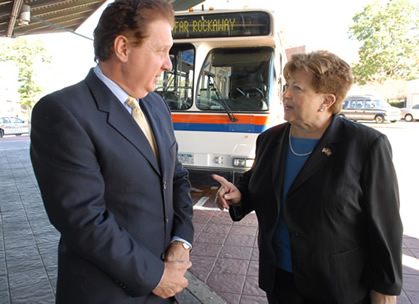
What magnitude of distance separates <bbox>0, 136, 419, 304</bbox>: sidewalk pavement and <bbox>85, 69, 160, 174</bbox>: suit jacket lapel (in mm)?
2164

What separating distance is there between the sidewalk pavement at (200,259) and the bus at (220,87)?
1.11m

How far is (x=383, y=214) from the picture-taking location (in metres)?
1.61

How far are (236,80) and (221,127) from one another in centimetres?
88

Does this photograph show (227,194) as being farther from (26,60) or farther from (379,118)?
(26,60)

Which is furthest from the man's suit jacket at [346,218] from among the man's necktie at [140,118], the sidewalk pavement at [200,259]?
the sidewalk pavement at [200,259]

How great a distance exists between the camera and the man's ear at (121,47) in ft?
4.40

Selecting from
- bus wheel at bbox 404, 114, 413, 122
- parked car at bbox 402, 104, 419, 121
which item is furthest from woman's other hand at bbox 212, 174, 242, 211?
bus wheel at bbox 404, 114, 413, 122

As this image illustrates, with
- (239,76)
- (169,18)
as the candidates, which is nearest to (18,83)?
(239,76)

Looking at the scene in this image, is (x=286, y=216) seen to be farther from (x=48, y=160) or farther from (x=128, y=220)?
(x=48, y=160)

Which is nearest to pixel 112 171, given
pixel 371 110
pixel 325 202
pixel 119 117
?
pixel 119 117

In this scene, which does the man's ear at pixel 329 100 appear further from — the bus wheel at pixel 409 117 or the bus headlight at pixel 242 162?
the bus wheel at pixel 409 117

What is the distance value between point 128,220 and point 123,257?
17cm

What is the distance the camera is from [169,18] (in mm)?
1453

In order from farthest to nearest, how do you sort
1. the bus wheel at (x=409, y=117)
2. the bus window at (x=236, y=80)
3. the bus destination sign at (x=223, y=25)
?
1. the bus wheel at (x=409, y=117)
2. the bus window at (x=236, y=80)
3. the bus destination sign at (x=223, y=25)
